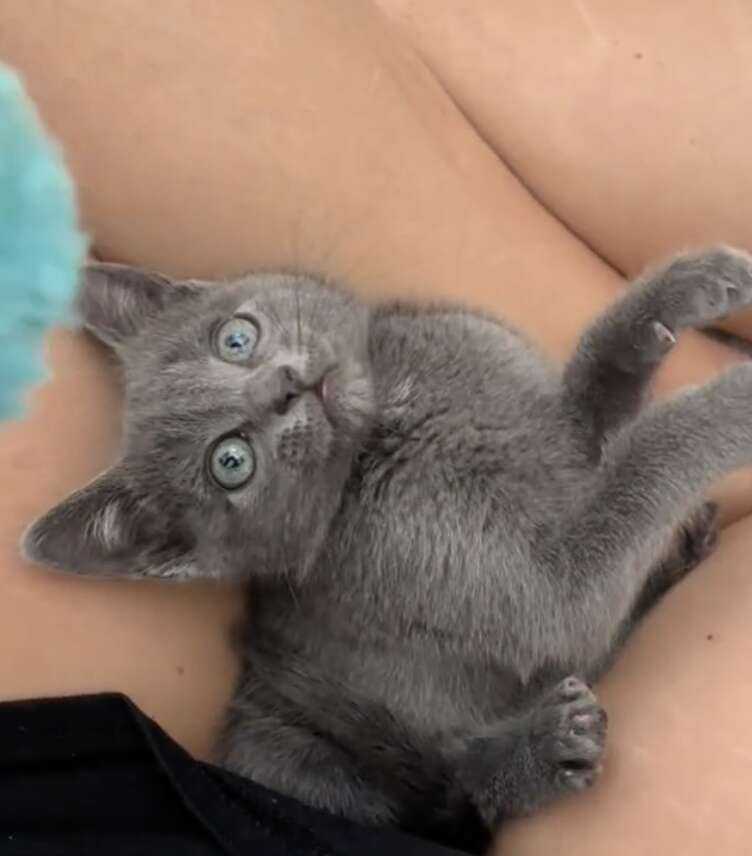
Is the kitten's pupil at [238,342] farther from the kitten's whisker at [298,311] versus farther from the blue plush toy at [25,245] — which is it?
the blue plush toy at [25,245]

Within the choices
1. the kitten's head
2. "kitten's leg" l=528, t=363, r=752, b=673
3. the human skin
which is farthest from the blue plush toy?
"kitten's leg" l=528, t=363, r=752, b=673

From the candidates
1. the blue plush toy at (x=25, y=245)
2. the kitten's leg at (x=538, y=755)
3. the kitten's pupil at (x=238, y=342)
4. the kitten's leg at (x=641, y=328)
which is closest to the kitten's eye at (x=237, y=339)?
the kitten's pupil at (x=238, y=342)

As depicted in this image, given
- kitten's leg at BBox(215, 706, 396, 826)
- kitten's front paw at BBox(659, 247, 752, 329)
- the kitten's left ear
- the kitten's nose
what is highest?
kitten's front paw at BBox(659, 247, 752, 329)

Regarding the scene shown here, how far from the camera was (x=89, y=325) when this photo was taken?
1.23 meters

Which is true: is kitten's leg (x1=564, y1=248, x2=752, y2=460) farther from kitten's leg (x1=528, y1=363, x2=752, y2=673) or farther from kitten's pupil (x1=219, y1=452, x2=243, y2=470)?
kitten's pupil (x1=219, y1=452, x2=243, y2=470)

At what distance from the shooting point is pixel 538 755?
1054mm

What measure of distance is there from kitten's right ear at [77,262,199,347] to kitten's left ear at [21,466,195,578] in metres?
0.18

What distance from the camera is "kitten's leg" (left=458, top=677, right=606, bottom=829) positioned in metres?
1.02

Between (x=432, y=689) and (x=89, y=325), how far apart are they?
53 centimetres

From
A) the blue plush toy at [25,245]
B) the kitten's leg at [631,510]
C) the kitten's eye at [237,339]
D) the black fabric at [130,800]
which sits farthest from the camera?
Result: the kitten's eye at [237,339]

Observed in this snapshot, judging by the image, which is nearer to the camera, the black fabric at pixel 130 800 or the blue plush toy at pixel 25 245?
the blue plush toy at pixel 25 245

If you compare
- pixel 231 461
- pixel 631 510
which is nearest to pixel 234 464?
pixel 231 461

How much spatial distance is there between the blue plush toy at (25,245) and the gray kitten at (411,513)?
0.52 m

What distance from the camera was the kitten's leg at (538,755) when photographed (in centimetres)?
102
